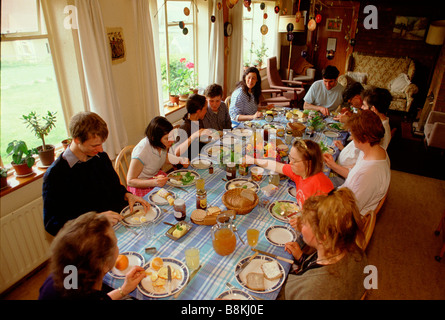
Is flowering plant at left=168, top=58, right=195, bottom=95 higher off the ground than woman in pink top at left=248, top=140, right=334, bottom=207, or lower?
higher

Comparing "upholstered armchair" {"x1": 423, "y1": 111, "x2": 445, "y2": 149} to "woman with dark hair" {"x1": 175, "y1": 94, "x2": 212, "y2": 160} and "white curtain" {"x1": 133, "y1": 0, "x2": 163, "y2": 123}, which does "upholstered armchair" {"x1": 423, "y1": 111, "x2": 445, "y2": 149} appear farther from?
"white curtain" {"x1": 133, "y1": 0, "x2": 163, "y2": 123}

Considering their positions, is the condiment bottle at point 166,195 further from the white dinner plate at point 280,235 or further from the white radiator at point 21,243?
the white radiator at point 21,243

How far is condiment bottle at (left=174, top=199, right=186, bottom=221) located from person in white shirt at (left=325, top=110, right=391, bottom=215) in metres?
1.28

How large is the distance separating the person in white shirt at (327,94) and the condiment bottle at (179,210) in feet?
9.88

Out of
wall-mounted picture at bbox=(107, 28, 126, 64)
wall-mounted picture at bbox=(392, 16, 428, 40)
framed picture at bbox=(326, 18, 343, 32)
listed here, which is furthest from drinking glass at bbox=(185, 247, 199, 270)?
framed picture at bbox=(326, 18, 343, 32)

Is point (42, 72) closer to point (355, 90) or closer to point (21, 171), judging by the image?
point (21, 171)

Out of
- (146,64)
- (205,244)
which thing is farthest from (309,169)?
(146,64)

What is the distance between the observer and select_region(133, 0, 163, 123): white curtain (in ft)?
11.4

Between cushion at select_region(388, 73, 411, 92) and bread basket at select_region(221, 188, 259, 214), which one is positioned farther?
cushion at select_region(388, 73, 411, 92)

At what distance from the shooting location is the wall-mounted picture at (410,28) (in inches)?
274

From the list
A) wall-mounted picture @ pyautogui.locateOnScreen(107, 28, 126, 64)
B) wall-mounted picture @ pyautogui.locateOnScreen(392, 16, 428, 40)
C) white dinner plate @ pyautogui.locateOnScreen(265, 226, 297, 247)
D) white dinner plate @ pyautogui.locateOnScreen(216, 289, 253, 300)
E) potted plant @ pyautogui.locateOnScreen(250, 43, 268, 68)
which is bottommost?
white dinner plate @ pyautogui.locateOnScreen(216, 289, 253, 300)

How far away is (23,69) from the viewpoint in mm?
2627

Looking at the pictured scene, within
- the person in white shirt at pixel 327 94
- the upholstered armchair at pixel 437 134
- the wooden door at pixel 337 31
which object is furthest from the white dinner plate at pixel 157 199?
the wooden door at pixel 337 31

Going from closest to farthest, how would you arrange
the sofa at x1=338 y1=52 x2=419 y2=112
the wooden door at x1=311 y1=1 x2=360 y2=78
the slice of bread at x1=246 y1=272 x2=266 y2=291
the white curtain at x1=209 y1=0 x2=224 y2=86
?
the slice of bread at x1=246 y1=272 x2=266 y2=291 < the white curtain at x1=209 y1=0 x2=224 y2=86 < the sofa at x1=338 y1=52 x2=419 y2=112 < the wooden door at x1=311 y1=1 x2=360 y2=78
